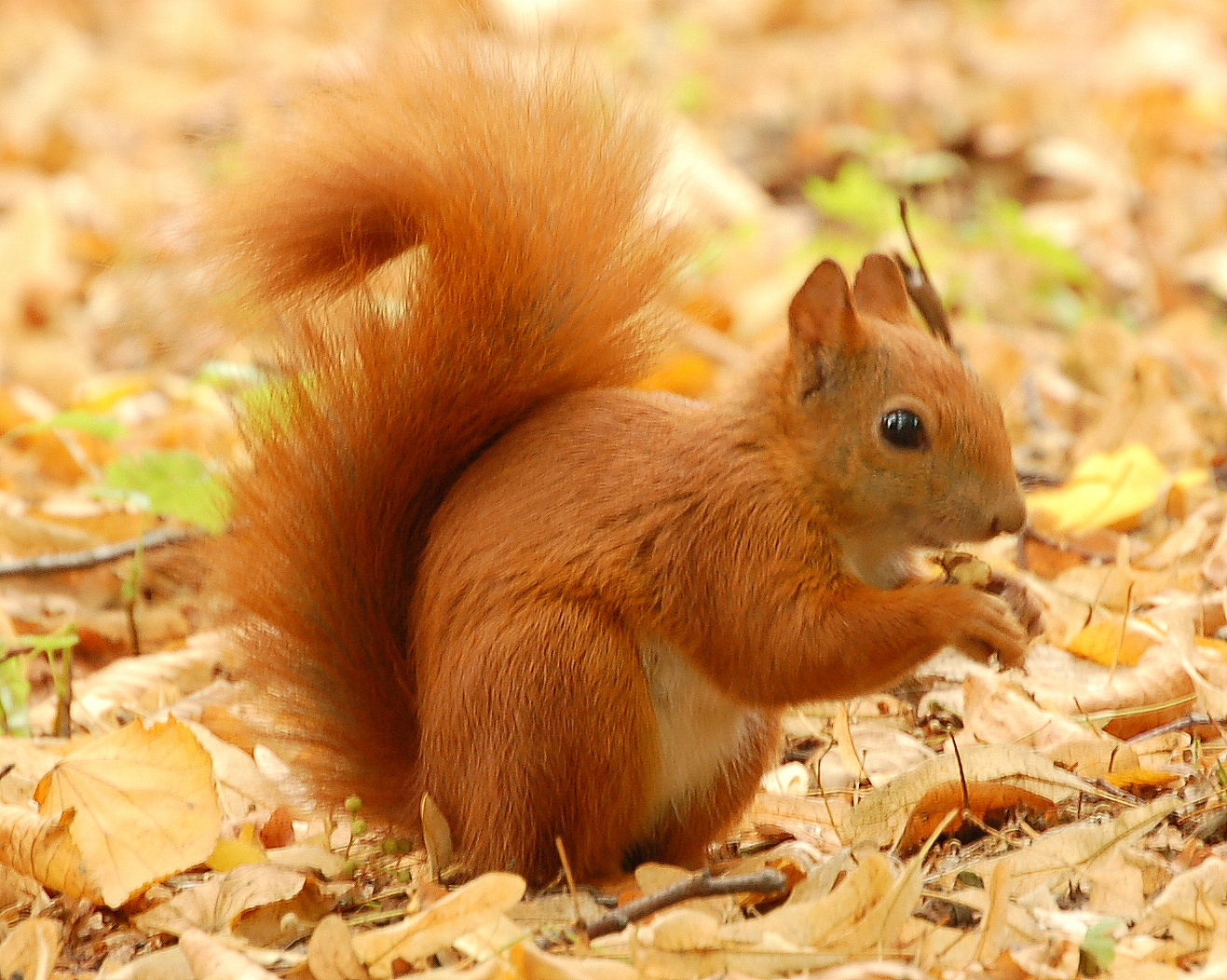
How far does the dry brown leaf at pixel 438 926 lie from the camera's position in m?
1.42

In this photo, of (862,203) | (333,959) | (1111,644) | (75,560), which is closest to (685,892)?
(333,959)

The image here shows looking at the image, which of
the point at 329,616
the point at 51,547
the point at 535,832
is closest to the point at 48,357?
the point at 51,547

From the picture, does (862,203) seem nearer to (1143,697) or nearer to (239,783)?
(1143,697)

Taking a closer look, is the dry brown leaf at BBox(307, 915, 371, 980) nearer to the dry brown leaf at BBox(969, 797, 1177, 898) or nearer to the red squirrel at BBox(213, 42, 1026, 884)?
the red squirrel at BBox(213, 42, 1026, 884)

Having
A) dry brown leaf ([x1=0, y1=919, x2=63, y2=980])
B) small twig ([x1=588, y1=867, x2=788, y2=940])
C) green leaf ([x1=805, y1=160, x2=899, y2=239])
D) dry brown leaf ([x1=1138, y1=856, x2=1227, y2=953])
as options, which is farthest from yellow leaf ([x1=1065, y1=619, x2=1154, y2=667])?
green leaf ([x1=805, y1=160, x2=899, y2=239])

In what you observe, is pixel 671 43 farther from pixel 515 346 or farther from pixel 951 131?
pixel 515 346

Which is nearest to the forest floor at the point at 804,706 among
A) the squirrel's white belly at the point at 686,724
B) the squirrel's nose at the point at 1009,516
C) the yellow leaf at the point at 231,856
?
the yellow leaf at the point at 231,856

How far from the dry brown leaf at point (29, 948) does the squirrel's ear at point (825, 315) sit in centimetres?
94

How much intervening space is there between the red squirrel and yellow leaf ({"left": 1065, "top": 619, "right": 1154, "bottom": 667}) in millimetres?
395

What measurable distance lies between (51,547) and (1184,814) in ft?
6.20

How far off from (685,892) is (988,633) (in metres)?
0.40

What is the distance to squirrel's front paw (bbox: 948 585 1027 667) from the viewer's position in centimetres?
159

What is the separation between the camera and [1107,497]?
2.54 m

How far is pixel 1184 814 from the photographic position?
1624 millimetres
